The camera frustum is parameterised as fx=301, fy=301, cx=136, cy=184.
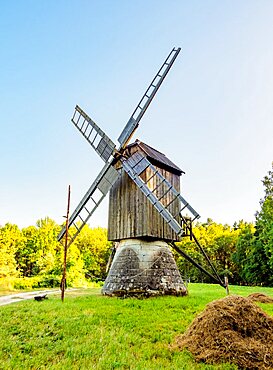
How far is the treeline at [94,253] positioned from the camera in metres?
28.0

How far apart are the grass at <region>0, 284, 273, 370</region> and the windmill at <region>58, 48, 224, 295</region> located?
74.5 inches

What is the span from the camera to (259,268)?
34.1 meters

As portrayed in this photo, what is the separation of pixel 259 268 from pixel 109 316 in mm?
29633

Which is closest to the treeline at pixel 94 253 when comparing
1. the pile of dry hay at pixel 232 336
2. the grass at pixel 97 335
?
the grass at pixel 97 335

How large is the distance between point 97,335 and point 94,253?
37865 millimetres

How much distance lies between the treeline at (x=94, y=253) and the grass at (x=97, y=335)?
10.2 m

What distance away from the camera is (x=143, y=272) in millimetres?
12680

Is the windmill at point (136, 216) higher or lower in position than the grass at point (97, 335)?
higher

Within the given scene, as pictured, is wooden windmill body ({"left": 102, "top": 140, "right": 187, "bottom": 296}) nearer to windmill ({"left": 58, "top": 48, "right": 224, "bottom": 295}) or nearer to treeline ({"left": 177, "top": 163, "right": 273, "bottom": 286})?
windmill ({"left": 58, "top": 48, "right": 224, "bottom": 295})

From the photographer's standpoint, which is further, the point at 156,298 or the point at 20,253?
the point at 20,253

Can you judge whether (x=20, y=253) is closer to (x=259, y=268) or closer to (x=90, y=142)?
(x=90, y=142)

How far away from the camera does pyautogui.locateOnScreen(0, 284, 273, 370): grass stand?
584 centimetres

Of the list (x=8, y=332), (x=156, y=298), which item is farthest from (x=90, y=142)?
(x=8, y=332)

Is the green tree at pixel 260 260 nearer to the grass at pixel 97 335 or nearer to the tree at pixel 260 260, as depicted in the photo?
the tree at pixel 260 260
